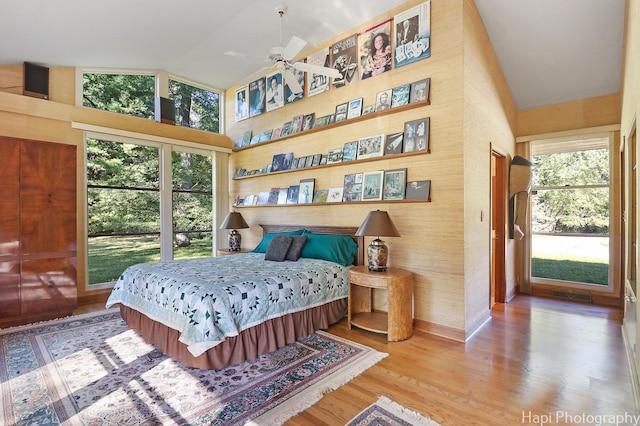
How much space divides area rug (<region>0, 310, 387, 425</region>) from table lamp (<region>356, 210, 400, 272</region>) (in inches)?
32.5

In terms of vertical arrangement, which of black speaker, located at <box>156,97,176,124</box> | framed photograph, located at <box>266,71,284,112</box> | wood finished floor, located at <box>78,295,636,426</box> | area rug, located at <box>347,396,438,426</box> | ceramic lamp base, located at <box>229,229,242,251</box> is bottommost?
wood finished floor, located at <box>78,295,636,426</box>

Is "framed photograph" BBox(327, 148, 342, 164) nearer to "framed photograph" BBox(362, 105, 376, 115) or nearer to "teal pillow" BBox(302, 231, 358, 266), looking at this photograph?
"framed photograph" BBox(362, 105, 376, 115)

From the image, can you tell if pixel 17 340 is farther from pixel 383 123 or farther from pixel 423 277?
pixel 383 123

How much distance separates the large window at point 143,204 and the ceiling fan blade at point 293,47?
308 centimetres

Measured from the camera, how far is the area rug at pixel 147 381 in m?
1.95

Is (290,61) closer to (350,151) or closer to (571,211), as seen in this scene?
(350,151)

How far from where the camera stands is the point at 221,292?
2.55 meters

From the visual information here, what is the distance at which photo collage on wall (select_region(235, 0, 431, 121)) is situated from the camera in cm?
347

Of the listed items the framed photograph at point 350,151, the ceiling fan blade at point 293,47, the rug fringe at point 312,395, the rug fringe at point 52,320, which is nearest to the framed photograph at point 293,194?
the framed photograph at point 350,151

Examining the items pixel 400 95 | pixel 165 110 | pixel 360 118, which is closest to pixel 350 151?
pixel 360 118

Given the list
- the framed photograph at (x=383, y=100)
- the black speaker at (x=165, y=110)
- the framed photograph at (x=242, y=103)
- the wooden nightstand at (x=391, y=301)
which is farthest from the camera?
the framed photograph at (x=242, y=103)

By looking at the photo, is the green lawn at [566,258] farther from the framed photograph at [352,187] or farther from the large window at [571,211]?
the framed photograph at [352,187]

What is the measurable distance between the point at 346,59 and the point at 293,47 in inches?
53.2

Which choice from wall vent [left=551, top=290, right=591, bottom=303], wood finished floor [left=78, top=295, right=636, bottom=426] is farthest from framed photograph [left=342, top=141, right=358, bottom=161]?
wall vent [left=551, top=290, right=591, bottom=303]
